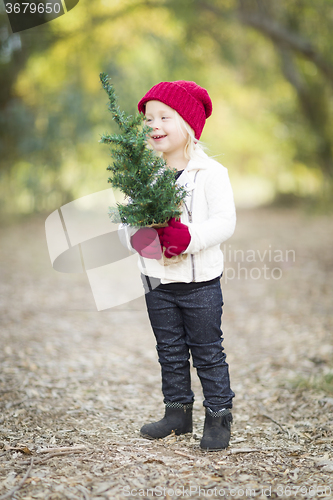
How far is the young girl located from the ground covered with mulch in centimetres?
24

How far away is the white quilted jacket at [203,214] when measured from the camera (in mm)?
2158

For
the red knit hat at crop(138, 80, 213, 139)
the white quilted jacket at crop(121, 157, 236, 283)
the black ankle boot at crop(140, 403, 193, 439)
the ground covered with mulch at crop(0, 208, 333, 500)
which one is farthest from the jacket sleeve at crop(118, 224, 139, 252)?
the ground covered with mulch at crop(0, 208, 333, 500)

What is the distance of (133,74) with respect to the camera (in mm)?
10680

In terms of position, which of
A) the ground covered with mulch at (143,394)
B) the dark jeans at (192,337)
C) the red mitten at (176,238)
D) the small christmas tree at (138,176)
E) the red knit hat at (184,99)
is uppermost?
the red knit hat at (184,99)

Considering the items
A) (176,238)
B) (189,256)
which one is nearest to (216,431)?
(189,256)

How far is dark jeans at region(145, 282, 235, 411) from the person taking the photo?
Result: 7.36 feet

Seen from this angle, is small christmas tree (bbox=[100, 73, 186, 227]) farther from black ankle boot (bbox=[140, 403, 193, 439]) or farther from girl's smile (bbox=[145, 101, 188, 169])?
black ankle boot (bbox=[140, 403, 193, 439])

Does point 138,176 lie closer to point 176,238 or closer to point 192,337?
point 176,238

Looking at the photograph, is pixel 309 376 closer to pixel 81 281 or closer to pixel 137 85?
pixel 81 281

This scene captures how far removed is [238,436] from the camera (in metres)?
2.50

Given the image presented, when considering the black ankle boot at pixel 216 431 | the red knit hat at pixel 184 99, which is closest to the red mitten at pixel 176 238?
the red knit hat at pixel 184 99

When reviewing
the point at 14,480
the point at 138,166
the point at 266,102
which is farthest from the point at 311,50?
the point at 266,102

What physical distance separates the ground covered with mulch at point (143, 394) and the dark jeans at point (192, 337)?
285 mm

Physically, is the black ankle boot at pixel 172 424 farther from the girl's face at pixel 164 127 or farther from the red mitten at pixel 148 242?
the girl's face at pixel 164 127
